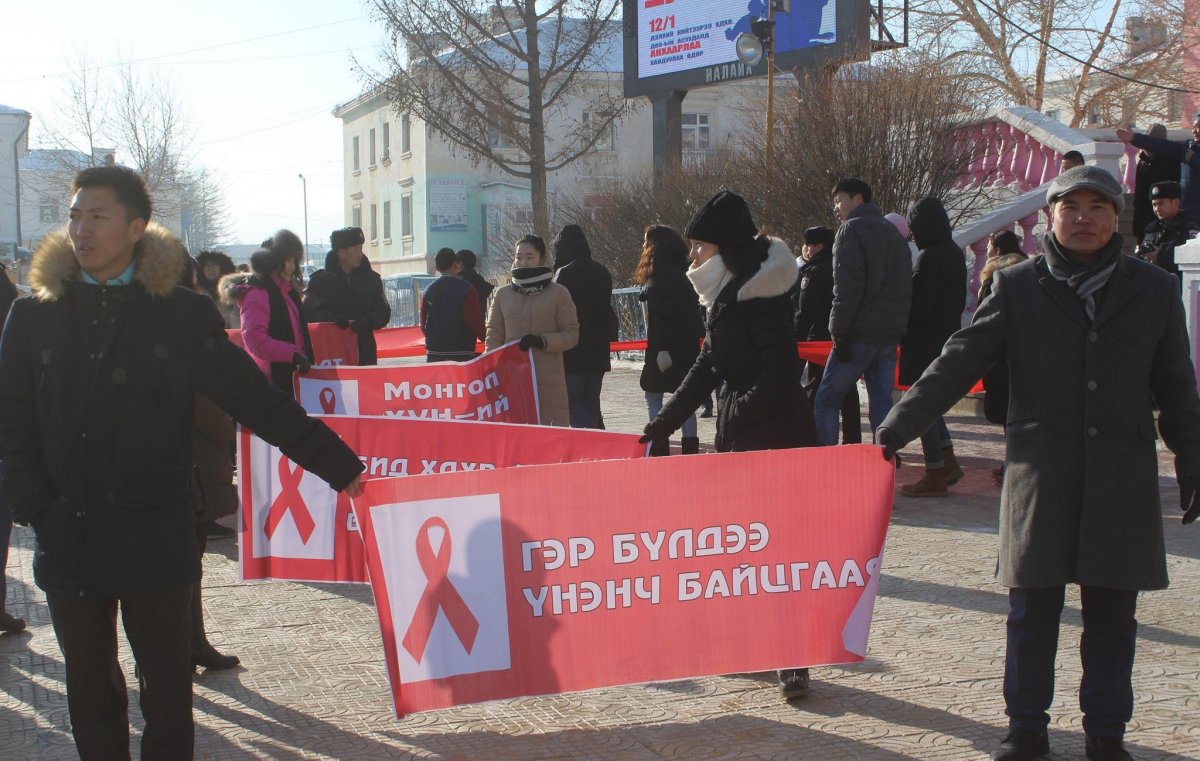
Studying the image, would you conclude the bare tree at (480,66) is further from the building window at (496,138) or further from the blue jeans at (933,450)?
the blue jeans at (933,450)

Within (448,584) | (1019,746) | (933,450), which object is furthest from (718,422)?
(933,450)

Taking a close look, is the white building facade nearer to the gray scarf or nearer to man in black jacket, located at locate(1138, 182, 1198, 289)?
man in black jacket, located at locate(1138, 182, 1198, 289)

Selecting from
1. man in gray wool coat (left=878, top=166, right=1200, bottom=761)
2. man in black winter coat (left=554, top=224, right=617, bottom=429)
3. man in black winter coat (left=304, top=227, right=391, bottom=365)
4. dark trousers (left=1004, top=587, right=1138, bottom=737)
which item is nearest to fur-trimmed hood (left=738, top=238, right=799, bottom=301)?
man in gray wool coat (left=878, top=166, right=1200, bottom=761)

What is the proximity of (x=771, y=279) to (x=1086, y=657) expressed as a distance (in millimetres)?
1801

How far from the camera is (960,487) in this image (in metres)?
9.31

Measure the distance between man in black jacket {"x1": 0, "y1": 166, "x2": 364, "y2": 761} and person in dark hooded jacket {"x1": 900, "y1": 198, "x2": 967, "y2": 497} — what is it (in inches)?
243

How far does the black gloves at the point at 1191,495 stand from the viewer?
13.2 ft

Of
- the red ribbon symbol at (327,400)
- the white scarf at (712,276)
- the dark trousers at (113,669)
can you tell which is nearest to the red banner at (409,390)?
the red ribbon symbol at (327,400)

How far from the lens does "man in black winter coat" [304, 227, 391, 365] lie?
10414mm

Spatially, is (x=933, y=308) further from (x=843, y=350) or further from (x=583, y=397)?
(x=583, y=397)

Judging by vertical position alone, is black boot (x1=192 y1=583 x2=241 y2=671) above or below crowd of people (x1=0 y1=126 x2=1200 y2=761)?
below

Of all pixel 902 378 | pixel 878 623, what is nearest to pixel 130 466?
pixel 878 623

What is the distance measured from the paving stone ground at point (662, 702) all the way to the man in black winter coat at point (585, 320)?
308cm

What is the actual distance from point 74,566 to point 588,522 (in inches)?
64.6
